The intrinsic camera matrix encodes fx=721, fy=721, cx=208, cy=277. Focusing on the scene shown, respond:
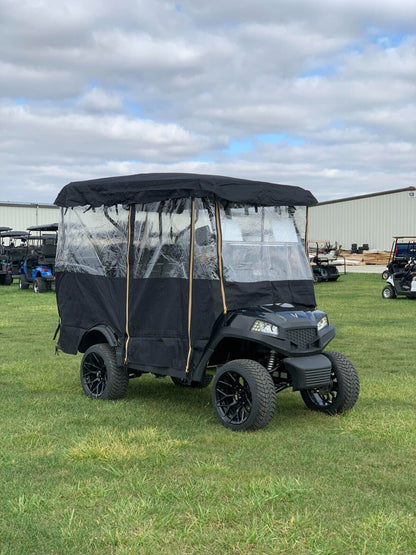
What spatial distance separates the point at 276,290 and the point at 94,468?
8.76ft

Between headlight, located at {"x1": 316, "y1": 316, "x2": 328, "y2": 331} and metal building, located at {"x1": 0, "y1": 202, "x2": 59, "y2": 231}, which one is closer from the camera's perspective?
headlight, located at {"x1": 316, "y1": 316, "x2": 328, "y2": 331}

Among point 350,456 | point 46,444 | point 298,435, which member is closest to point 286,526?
point 350,456

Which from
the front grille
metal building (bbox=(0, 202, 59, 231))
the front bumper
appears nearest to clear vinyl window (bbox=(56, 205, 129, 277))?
the front grille

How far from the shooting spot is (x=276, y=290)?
7086 millimetres

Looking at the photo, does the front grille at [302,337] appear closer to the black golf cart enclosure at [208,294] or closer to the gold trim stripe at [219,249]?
the black golf cart enclosure at [208,294]


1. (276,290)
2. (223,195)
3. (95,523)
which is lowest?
(95,523)

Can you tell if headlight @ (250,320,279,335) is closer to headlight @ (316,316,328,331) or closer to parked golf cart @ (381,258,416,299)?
headlight @ (316,316,328,331)

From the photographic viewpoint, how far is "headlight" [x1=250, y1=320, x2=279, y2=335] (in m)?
6.38

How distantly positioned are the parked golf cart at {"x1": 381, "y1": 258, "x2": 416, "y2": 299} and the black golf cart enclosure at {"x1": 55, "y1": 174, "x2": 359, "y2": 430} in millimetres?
14373

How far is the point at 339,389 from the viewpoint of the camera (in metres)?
6.81

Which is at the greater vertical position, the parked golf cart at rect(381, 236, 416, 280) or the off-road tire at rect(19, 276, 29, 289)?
the parked golf cart at rect(381, 236, 416, 280)

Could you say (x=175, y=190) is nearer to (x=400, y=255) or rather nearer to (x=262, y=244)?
(x=262, y=244)

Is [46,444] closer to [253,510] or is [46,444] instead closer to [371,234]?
[253,510]

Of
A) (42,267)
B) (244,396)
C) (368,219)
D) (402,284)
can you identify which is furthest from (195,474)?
(368,219)
